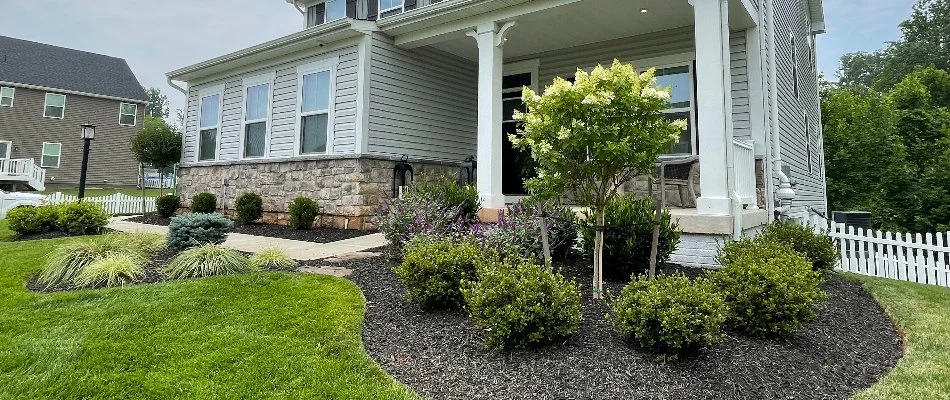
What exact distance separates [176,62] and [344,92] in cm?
4381

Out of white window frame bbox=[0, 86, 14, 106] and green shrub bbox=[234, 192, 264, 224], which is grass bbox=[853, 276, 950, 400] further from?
white window frame bbox=[0, 86, 14, 106]

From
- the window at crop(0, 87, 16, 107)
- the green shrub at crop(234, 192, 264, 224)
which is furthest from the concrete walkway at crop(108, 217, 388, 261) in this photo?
the window at crop(0, 87, 16, 107)

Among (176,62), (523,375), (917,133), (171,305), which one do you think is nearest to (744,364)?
(523,375)

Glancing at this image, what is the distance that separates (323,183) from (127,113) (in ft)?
67.1

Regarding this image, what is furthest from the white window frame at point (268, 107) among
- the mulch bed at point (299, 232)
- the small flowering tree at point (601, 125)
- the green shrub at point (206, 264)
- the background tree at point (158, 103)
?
the background tree at point (158, 103)

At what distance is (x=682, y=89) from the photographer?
6785mm

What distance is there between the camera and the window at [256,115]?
894cm

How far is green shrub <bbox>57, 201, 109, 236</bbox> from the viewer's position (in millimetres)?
7145

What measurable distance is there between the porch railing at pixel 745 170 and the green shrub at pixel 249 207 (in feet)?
24.8

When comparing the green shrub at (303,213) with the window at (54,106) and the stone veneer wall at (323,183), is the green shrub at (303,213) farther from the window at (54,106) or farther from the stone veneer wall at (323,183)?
the window at (54,106)

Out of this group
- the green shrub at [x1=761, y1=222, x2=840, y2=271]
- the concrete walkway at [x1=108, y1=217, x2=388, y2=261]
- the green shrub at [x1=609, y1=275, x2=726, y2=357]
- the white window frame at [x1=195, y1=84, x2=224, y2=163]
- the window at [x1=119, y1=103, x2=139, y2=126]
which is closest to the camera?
the green shrub at [x1=609, y1=275, x2=726, y2=357]

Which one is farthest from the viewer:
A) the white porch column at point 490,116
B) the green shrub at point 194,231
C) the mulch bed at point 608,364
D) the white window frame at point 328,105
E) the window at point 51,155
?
the window at point 51,155

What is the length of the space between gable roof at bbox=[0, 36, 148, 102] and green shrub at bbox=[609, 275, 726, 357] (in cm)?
2567

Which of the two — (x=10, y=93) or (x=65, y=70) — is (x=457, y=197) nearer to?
(x=10, y=93)
